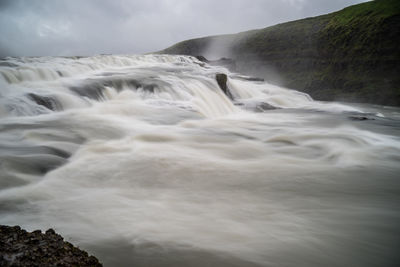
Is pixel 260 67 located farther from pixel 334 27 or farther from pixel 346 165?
pixel 346 165

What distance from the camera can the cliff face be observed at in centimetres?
2145

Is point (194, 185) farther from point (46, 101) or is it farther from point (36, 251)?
point (46, 101)

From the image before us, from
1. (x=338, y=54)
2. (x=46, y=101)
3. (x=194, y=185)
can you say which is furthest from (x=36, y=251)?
(x=338, y=54)

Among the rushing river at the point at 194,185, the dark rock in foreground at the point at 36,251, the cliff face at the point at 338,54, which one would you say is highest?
the cliff face at the point at 338,54

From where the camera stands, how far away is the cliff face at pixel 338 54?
21.5 meters

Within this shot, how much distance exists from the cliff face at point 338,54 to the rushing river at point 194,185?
55.0 feet

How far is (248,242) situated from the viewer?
6.70 feet

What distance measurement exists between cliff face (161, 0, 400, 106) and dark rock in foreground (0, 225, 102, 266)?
73.5 feet

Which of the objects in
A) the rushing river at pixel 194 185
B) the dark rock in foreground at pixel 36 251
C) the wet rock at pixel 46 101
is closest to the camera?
the dark rock in foreground at pixel 36 251

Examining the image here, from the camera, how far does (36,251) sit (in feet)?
4.47

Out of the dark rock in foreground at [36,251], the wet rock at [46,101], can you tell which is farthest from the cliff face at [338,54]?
the dark rock in foreground at [36,251]

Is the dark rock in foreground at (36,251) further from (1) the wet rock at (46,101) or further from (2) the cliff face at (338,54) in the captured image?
(2) the cliff face at (338,54)

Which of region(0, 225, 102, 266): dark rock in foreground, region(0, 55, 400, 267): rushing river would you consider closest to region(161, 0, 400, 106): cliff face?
region(0, 55, 400, 267): rushing river

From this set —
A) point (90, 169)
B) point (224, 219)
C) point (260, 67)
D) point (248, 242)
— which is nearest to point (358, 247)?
point (248, 242)
